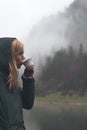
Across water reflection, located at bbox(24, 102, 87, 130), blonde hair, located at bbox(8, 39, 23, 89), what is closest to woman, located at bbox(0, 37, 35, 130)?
blonde hair, located at bbox(8, 39, 23, 89)

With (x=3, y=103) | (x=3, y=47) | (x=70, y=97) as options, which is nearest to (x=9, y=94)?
(x=3, y=103)

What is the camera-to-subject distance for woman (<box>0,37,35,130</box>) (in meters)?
4.51

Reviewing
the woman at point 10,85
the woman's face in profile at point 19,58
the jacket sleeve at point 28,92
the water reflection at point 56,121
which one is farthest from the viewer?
the water reflection at point 56,121

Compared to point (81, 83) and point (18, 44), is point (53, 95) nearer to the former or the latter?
point (81, 83)

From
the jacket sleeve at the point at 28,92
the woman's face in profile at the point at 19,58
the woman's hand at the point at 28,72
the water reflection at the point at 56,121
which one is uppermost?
the woman's face in profile at the point at 19,58

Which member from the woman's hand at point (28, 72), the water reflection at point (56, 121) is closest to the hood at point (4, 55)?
the woman's hand at point (28, 72)

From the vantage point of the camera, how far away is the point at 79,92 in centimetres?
18838

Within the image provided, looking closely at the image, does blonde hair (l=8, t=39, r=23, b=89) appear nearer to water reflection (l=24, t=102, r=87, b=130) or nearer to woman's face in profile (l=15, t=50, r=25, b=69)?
woman's face in profile (l=15, t=50, r=25, b=69)

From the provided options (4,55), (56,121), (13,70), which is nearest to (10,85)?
(13,70)

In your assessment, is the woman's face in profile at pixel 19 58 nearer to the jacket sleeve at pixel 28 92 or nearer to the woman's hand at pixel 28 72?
the woman's hand at pixel 28 72

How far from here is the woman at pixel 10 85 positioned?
4508 mm

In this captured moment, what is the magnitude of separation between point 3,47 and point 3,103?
48 cm

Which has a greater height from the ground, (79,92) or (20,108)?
(20,108)

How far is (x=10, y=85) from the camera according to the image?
15.0 ft
